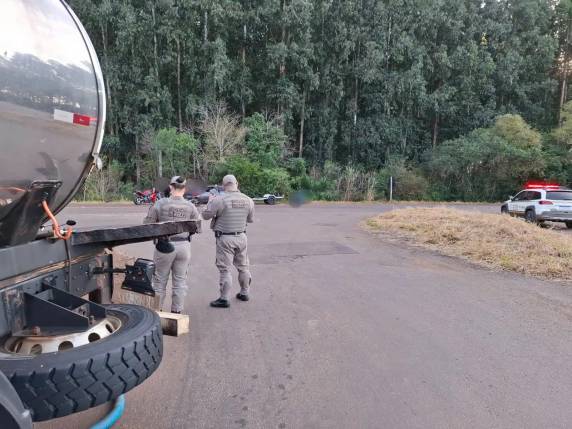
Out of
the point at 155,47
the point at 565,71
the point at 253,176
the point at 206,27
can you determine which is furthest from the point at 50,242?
the point at 565,71

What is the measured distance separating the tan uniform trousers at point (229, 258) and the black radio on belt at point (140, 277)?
9.34 feet

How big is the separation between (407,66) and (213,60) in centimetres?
1800

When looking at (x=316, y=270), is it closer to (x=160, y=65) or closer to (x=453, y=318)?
(x=453, y=318)

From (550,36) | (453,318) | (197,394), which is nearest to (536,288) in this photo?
(453,318)

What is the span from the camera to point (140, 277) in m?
3.38

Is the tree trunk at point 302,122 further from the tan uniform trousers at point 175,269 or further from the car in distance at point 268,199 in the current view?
the tan uniform trousers at point 175,269

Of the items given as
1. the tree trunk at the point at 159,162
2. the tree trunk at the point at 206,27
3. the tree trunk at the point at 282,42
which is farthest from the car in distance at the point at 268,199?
the tree trunk at the point at 206,27

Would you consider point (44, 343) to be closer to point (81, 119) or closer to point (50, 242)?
point (50, 242)

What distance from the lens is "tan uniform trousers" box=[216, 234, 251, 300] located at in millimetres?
6258

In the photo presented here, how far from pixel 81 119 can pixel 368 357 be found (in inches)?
127

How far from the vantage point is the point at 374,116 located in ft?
141

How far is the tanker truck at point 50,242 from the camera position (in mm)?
2074

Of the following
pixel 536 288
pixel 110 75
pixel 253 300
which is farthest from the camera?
pixel 110 75

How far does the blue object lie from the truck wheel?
81 cm
